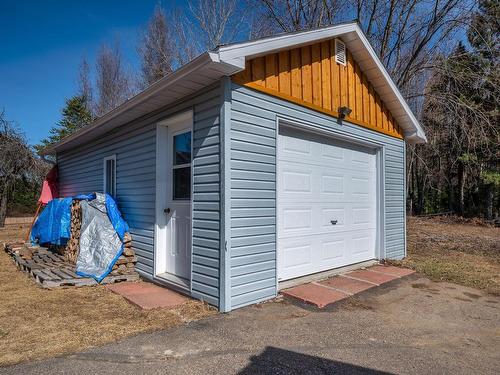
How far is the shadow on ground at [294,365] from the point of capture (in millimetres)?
2650

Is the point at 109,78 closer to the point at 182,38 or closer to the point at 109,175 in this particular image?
the point at 182,38

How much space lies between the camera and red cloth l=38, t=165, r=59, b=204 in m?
10.1

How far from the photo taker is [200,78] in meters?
4.09

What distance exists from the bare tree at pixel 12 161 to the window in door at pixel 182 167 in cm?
1273

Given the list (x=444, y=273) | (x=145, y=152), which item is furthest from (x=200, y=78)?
(x=444, y=273)

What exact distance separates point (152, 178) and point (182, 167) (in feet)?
2.05

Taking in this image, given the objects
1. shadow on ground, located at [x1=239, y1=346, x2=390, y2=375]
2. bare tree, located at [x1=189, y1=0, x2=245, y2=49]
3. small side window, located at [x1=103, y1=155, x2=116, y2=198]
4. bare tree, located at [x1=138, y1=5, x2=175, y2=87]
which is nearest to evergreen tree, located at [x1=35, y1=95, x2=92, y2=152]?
bare tree, located at [x1=138, y1=5, x2=175, y2=87]

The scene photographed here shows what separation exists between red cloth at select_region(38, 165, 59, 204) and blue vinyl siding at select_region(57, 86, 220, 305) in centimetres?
218

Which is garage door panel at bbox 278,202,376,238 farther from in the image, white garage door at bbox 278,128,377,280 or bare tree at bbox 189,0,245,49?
bare tree at bbox 189,0,245,49

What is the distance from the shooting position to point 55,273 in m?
→ 5.32

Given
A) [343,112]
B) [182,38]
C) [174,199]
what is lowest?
[174,199]

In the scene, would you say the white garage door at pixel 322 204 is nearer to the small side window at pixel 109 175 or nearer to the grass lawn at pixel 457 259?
the grass lawn at pixel 457 259


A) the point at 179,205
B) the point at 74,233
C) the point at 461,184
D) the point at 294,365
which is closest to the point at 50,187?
the point at 74,233

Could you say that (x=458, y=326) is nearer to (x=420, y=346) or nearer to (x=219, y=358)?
(x=420, y=346)
